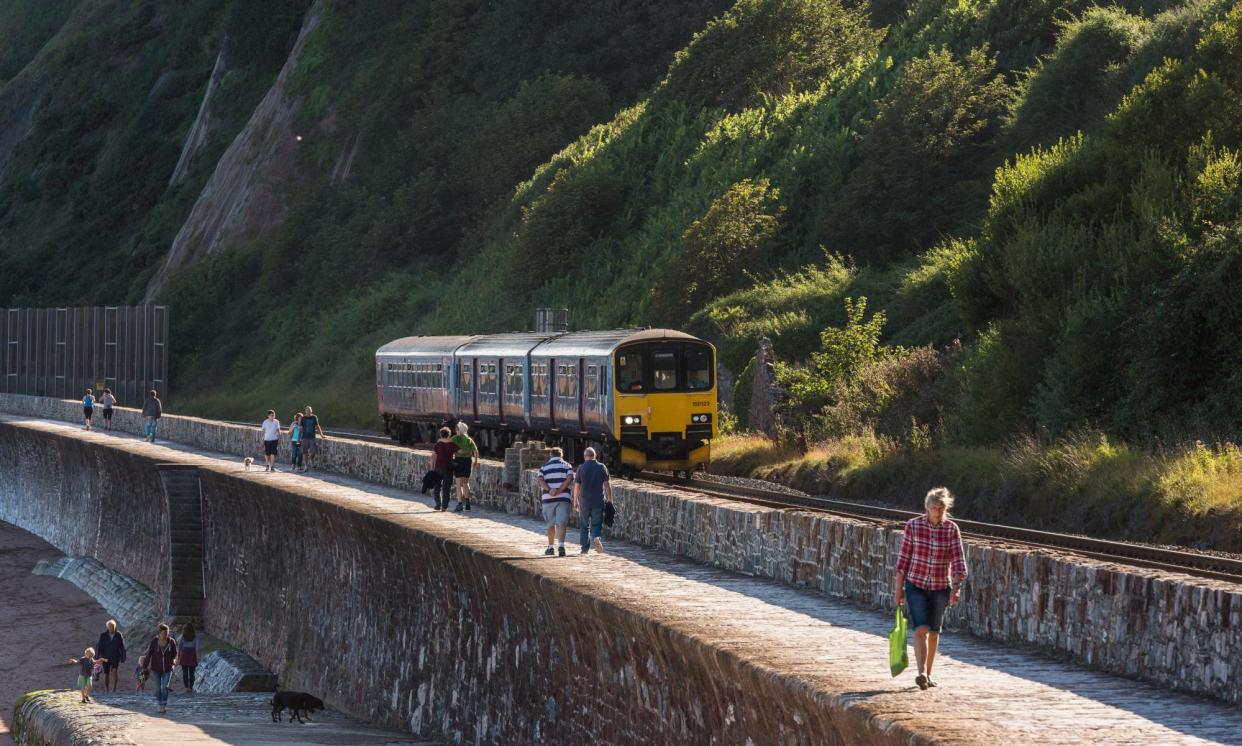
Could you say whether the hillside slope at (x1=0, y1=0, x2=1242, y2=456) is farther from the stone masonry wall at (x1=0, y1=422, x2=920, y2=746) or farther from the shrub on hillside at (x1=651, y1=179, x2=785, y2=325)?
the stone masonry wall at (x1=0, y1=422, x2=920, y2=746)

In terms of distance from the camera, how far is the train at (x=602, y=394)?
103 ft

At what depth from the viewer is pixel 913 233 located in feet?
151

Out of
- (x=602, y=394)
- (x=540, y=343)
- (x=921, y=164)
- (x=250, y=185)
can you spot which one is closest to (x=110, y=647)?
(x=602, y=394)

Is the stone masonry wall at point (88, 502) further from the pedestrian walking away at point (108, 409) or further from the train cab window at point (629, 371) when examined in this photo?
the train cab window at point (629, 371)

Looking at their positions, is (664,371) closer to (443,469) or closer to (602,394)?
(602,394)

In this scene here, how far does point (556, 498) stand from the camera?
19094 millimetres

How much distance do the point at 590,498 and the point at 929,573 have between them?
28.6 ft

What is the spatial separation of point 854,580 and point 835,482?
15556 mm

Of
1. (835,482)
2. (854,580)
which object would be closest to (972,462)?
(835,482)

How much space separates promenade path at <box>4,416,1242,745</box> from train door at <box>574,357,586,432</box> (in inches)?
540

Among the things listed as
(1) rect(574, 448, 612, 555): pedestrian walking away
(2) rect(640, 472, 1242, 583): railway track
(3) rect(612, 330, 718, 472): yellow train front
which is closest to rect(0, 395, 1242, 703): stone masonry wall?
(2) rect(640, 472, 1242, 583): railway track

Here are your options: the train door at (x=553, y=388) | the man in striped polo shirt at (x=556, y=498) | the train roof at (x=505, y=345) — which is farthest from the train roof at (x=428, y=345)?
the man in striped polo shirt at (x=556, y=498)

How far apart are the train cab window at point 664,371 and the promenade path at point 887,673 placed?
12.8m

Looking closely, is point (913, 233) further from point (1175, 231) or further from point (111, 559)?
point (111, 559)
